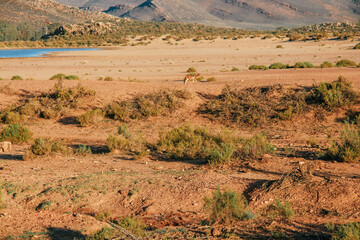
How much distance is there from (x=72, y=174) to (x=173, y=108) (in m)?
8.55

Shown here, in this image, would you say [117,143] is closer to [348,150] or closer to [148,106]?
[148,106]

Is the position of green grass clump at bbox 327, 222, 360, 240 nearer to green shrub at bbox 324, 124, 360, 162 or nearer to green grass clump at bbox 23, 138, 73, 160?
green shrub at bbox 324, 124, 360, 162

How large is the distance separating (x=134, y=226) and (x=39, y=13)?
133m

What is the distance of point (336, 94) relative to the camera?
15695 millimetres

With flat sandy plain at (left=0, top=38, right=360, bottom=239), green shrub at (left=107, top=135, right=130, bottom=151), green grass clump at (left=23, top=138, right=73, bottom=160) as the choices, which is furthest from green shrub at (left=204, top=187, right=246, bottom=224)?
green grass clump at (left=23, top=138, right=73, bottom=160)

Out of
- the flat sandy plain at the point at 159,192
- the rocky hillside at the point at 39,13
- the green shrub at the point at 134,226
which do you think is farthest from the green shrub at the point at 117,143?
the rocky hillside at the point at 39,13

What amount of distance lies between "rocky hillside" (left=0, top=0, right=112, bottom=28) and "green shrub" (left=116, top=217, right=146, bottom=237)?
121 metres

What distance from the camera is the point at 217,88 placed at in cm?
1906

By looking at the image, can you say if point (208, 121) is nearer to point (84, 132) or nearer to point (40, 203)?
point (84, 132)

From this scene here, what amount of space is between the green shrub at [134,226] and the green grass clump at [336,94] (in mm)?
11510

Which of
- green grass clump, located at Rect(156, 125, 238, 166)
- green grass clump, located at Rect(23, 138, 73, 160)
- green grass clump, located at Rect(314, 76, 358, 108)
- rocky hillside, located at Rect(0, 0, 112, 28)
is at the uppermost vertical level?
rocky hillside, located at Rect(0, 0, 112, 28)

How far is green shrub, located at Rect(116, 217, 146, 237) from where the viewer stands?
6207 mm

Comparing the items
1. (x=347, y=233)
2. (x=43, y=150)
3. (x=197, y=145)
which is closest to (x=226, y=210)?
(x=347, y=233)

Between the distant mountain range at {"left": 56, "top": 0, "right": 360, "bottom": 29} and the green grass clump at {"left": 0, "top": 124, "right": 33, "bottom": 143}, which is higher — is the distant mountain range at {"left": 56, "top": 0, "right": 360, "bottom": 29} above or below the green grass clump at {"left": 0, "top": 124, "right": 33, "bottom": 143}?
above
